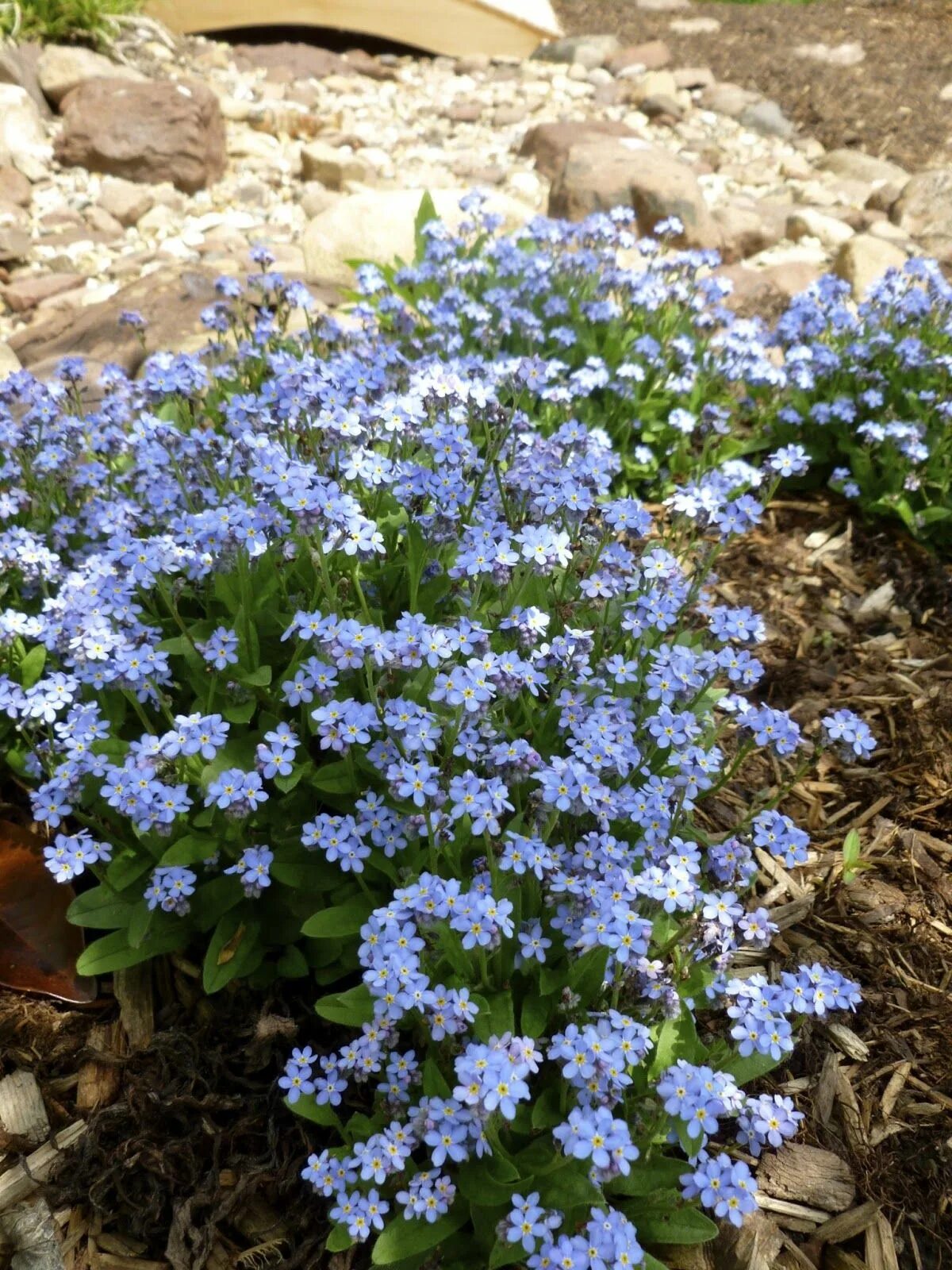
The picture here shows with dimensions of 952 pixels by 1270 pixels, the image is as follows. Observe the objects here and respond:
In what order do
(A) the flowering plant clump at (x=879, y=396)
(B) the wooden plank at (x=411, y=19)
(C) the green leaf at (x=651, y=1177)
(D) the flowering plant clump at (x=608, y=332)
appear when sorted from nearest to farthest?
(C) the green leaf at (x=651, y=1177) < (A) the flowering plant clump at (x=879, y=396) < (D) the flowering plant clump at (x=608, y=332) < (B) the wooden plank at (x=411, y=19)

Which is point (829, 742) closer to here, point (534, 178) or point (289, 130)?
point (534, 178)

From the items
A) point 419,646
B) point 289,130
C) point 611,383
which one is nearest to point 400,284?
point 611,383

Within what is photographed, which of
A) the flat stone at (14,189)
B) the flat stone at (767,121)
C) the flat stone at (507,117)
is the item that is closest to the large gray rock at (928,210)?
the flat stone at (767,121)

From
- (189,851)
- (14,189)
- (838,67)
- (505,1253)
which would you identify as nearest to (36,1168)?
(189,851)

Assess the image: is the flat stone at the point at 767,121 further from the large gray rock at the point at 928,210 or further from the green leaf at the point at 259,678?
the green leaf at the point at 259,678

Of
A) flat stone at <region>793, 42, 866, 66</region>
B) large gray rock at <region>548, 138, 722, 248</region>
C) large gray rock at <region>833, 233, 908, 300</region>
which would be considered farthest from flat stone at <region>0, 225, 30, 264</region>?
flat stone at <region>793, 42, 866, 66</region>
